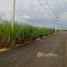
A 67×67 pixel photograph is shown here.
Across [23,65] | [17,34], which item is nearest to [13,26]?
[17,34]

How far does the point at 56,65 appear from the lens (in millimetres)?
11320

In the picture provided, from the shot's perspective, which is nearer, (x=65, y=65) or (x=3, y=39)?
(x=65, y=65)

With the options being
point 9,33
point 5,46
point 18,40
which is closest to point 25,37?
point 18,40

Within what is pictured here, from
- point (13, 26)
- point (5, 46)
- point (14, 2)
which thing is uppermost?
point (14, 2)

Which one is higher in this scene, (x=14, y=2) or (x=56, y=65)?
(x=14, y=2)

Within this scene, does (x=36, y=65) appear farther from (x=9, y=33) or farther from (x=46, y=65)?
(x=9, y=33)

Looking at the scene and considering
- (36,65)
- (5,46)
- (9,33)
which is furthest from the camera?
(9,33)

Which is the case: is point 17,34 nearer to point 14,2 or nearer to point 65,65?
point 14,2

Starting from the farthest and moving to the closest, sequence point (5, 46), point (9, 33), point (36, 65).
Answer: point (9, 33) → point (5, 46) → point (36, 65)

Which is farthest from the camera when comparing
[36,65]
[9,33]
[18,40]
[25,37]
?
[25,37]

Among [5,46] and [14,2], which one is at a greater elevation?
[14,2]

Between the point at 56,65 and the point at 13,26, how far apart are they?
47.0 ft

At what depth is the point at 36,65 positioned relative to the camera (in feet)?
36.6

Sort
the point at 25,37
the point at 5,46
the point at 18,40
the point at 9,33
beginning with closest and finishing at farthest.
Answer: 1. the point at 5,46
2. the point at 9,33
3. the point at 18,40
4. the point at 25,37
